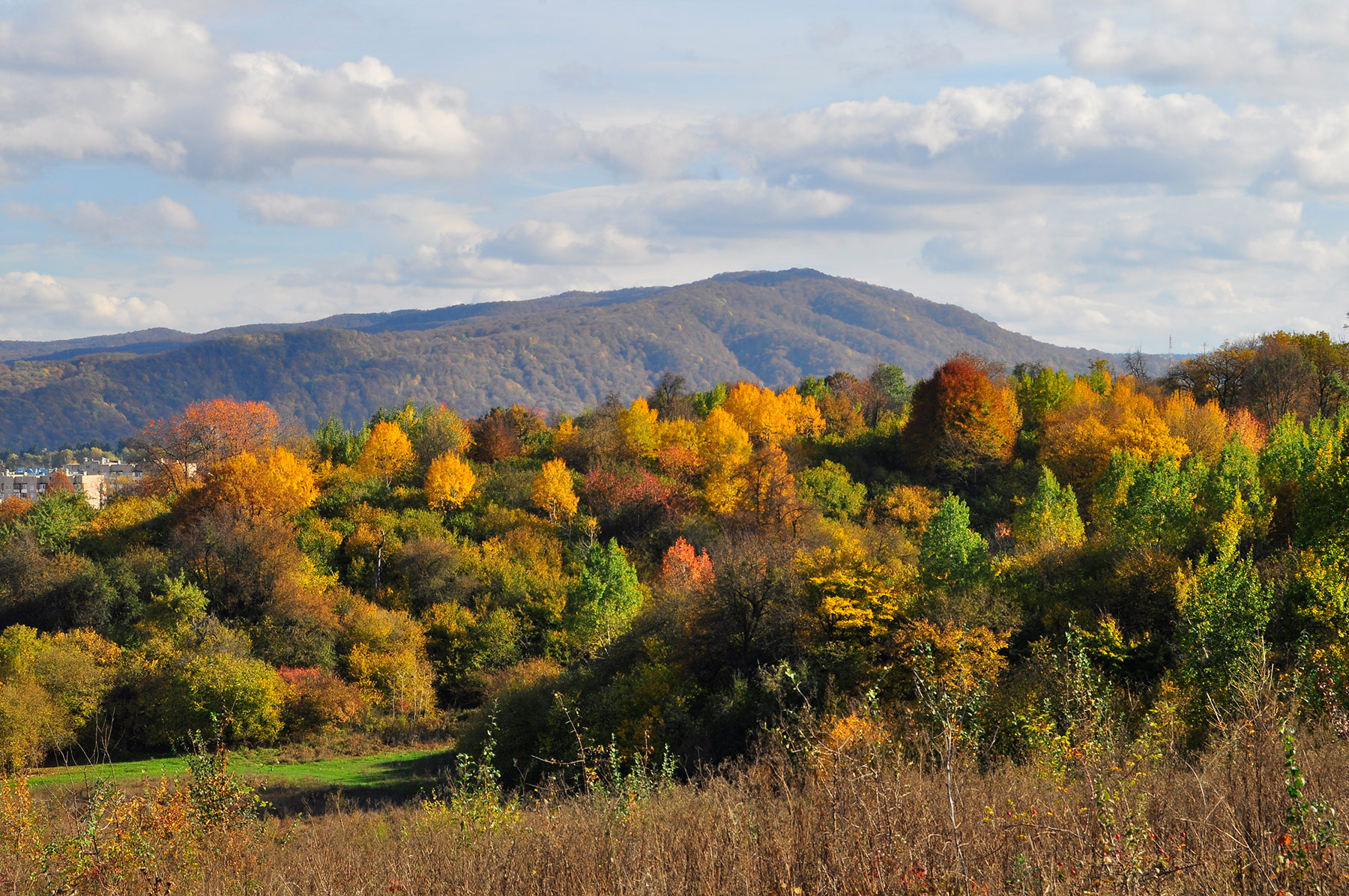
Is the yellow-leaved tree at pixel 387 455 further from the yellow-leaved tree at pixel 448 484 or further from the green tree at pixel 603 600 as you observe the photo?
the green tree at pixel 603 600

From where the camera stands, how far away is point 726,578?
33906mm

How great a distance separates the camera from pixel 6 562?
59.4 m

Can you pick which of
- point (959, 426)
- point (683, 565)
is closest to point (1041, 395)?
point (959, 426)

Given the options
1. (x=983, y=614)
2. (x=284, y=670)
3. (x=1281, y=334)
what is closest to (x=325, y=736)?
(x=284, y=670)

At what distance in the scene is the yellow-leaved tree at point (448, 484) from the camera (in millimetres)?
73312

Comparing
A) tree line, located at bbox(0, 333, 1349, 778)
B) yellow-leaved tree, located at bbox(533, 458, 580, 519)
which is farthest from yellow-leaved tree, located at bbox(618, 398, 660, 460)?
yellow-leaved tree, located at bbox(533, 458, 580, 519)

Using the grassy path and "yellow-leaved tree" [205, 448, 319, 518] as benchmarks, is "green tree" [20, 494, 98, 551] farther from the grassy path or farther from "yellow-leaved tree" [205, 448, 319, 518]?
the grassy path

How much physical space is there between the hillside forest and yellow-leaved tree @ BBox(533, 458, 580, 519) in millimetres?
247

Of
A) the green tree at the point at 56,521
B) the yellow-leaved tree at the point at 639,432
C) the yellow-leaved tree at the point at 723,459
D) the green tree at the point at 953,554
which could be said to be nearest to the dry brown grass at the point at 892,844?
the green tree at the point at 953,554

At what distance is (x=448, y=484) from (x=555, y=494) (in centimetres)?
906

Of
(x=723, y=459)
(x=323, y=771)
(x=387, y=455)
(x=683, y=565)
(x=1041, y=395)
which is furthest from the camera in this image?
(x=387, y=455)

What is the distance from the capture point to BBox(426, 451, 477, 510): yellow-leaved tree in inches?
2886

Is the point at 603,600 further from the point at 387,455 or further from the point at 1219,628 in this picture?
the point at 387,455

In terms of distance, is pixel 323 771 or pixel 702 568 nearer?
pixel 323 771
